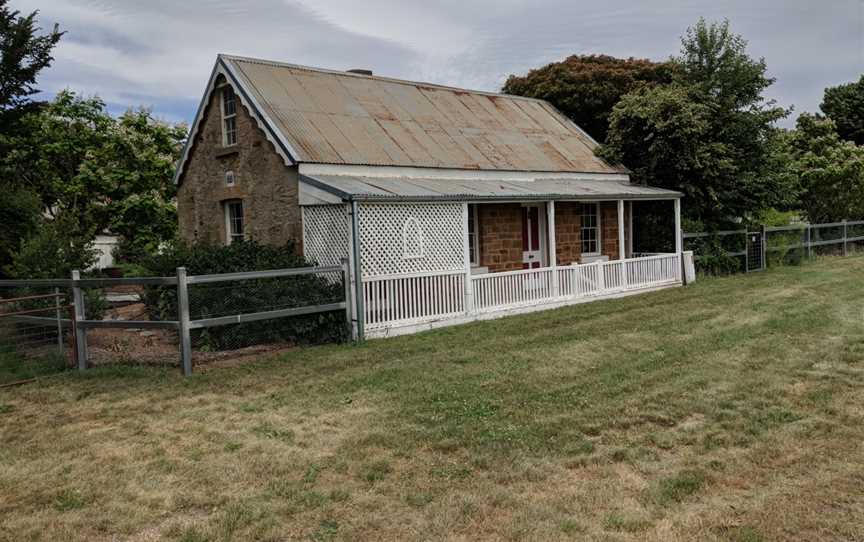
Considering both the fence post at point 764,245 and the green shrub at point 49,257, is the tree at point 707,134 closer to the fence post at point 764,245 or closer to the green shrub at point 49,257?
the fence post at point 764,245

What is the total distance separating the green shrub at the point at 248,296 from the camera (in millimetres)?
11000

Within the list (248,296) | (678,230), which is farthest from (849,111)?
(248,296)

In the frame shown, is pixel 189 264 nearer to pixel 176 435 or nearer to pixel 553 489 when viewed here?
pixel 176 435

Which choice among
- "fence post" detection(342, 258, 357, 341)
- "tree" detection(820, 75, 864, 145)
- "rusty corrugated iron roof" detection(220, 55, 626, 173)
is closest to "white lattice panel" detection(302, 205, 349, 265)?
"fence post" detection(342, 258, 357, 341)

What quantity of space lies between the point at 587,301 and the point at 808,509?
466 inches

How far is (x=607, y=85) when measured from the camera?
2414 centimetres

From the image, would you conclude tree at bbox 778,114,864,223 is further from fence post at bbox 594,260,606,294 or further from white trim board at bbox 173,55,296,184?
white trim board at bbox 173,55,296,184

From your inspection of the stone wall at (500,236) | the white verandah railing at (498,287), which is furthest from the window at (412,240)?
the stone wall at (500,236)

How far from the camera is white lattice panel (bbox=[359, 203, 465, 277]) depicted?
12.7 metres

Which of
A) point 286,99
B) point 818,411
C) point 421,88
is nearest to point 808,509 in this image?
point 818,411

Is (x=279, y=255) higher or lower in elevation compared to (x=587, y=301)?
higher

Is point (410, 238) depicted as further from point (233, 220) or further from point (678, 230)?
point (678, 230)

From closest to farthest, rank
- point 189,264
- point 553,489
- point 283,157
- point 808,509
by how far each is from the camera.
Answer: point 808,509 < point 553,489 < point 189,264 < point 283,157

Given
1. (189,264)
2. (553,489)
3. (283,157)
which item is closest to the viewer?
(553,489)
